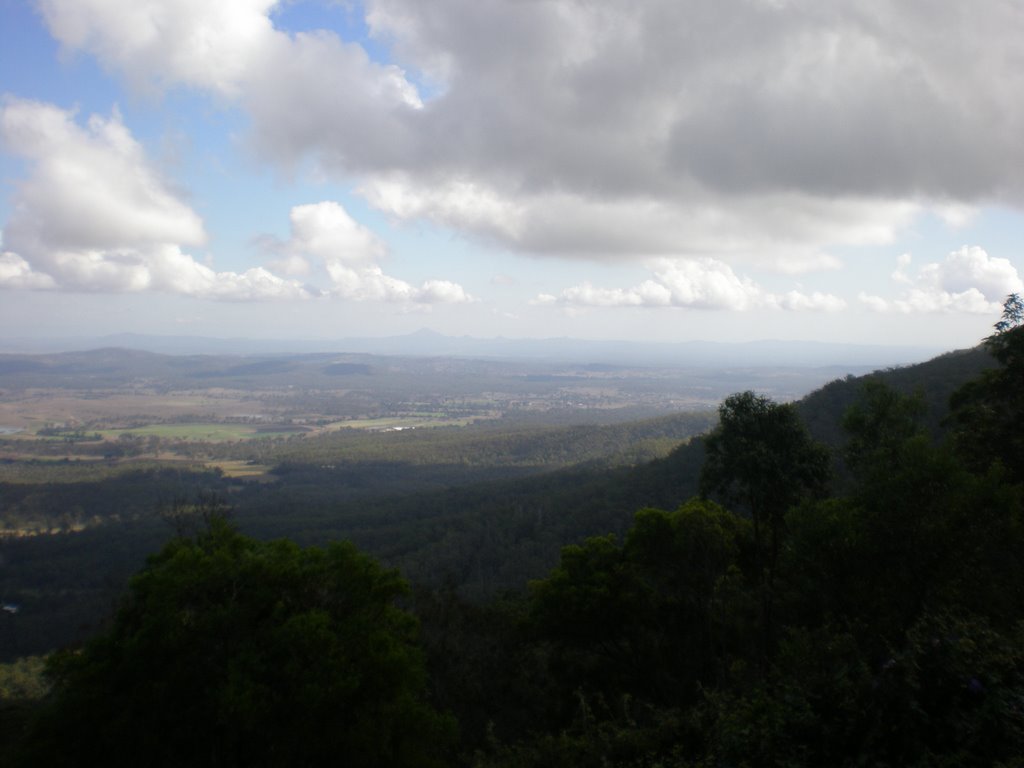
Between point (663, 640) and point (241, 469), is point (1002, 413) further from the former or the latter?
point (241, 469)

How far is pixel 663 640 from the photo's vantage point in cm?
1331

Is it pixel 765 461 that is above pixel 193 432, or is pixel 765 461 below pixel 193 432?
above

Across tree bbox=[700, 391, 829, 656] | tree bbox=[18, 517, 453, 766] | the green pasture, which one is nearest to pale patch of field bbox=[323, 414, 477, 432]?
the green pasture

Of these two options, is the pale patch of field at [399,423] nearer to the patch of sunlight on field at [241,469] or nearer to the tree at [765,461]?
the patch of sunlight on field at [241,469]

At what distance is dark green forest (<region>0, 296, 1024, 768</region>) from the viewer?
238 inches

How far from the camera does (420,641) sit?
14039 mm

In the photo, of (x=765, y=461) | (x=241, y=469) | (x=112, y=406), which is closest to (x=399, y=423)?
(x=241, y=469)

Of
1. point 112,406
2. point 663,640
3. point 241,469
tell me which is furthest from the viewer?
point 112,406

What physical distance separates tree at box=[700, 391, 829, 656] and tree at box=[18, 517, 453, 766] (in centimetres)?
773

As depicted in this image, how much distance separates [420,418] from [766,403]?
14318 centimetres

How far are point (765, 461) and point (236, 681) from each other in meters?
10.6

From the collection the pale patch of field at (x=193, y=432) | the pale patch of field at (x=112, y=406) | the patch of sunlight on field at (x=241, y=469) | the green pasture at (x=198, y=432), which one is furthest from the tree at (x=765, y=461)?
the pale patch of field at (x=112, y=406)

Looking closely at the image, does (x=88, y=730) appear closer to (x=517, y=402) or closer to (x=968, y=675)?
(x=968, y=675)

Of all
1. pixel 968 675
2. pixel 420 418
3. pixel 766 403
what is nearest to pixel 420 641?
pixel 766 403
